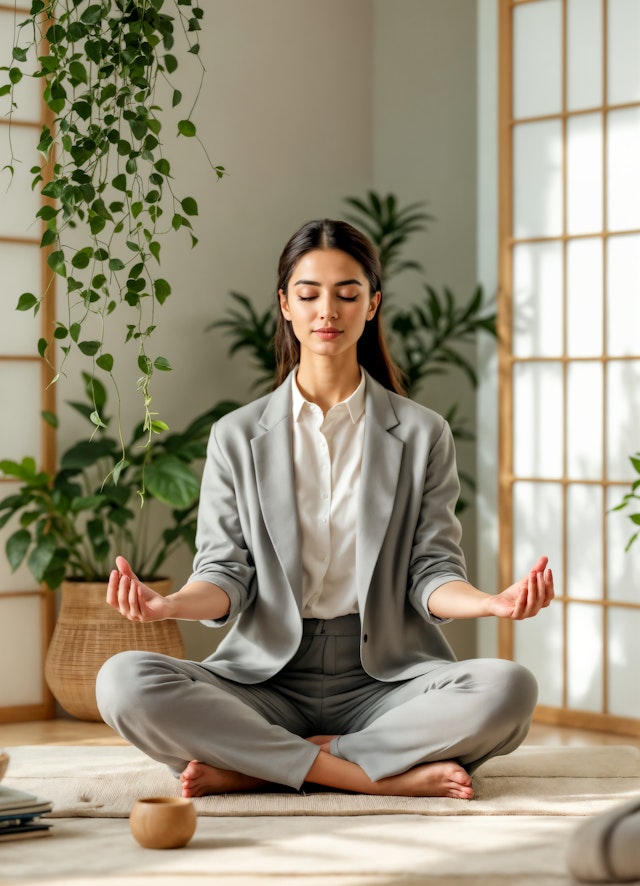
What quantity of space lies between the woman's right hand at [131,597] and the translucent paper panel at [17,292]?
64.4 inches

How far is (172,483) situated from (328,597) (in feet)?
3.45

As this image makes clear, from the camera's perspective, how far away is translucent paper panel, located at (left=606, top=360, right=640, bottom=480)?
390 centimetres

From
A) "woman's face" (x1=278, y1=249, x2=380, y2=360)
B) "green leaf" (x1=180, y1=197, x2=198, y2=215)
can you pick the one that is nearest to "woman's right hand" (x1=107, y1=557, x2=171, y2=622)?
"woman's face" (x1=278, y1=249, x2=380, y2=360)

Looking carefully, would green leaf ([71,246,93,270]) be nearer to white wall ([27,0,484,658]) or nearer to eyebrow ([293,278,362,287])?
eyebrow ([293,278,362,287])

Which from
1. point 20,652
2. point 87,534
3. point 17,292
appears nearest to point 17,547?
point 87,534

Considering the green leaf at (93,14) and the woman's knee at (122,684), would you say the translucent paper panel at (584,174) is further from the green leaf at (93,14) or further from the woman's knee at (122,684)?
the woman's knee at (122,684)

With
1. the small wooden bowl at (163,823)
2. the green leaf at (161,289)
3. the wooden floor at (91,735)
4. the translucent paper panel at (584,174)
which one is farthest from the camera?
the translucent paper panel at (584,174)

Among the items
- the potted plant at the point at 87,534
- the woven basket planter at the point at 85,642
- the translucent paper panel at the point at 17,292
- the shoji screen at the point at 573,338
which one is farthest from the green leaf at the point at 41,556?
the shoji screen at the point at 573,338

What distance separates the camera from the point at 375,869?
221cm

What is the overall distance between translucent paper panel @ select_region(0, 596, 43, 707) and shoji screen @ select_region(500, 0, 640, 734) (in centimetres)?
145

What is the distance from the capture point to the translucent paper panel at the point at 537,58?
13.4 ft

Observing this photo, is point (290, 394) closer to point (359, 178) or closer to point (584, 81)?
point (584, 81)

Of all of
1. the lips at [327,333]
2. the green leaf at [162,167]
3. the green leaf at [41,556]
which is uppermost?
the green leaf at [162,167]

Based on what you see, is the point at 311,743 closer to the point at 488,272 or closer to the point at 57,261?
the point at 57,261
